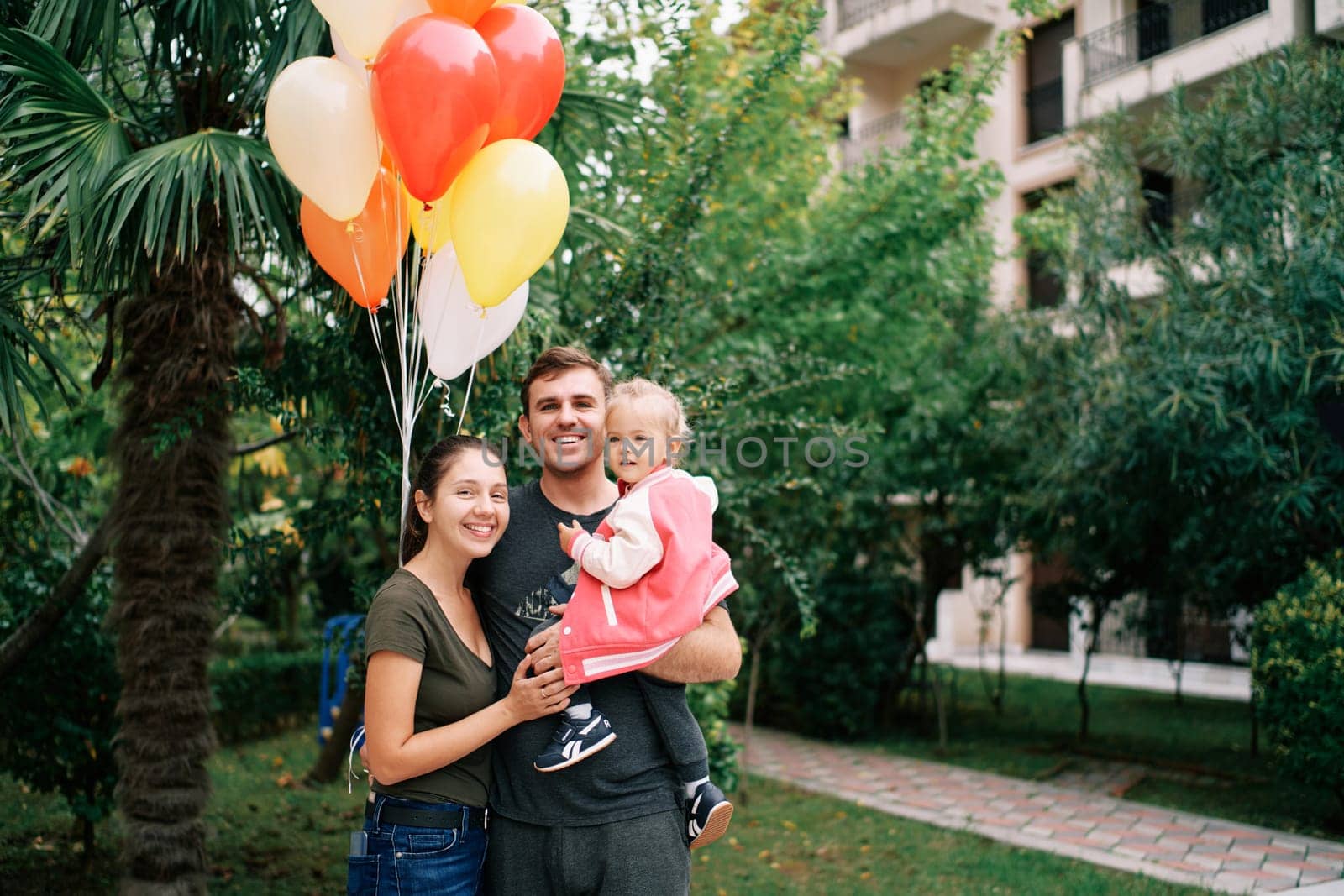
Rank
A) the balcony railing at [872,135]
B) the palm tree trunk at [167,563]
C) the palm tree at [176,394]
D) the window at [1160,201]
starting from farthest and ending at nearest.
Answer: the balcony railing at [872,135], the window at [1160,201], the palm tree trunk at [167,563], the palm tree at [176,394]

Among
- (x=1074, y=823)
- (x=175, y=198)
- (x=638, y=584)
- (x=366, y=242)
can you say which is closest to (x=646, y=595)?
(x=638, y=584)

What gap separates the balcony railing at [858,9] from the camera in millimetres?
18156

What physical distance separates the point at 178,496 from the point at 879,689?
27.6ft

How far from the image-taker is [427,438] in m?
4.11

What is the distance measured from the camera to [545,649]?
220 centimetres

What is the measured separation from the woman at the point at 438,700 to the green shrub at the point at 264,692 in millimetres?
7854

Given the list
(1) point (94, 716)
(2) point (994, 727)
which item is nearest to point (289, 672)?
(1) point (94, 716)

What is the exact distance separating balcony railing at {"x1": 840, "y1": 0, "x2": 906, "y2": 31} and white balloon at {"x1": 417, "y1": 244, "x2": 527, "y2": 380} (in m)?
17.2

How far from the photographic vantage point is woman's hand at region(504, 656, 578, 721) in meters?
2.16

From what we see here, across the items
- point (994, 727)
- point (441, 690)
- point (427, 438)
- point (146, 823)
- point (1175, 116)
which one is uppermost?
point (1175, 116)

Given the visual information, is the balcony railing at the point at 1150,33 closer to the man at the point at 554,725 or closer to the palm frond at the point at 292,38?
the palm frond at the point at 292,38

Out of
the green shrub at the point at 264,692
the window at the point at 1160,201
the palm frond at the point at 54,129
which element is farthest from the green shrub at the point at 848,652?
the palm frond at the point at 54,129

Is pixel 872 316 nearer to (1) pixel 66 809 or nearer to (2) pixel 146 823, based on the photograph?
(2) pixel 146 823

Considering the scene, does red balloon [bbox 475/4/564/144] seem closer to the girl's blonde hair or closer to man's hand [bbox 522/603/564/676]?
the girl's blonde hair
